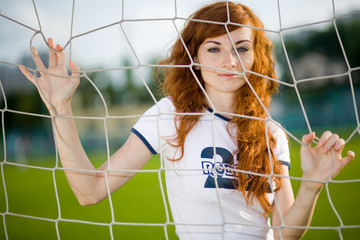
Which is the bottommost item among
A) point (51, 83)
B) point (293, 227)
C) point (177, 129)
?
point (293, 227)

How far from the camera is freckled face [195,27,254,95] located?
1.00 m

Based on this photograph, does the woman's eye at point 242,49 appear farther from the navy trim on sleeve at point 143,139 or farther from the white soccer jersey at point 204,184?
the navy trim on sleeve at point 143,139

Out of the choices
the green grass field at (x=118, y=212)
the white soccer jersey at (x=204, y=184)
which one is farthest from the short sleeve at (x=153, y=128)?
the green grass field at (x=118, y=212)

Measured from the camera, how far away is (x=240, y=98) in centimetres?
107

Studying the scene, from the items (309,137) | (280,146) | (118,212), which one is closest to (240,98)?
(280,146)

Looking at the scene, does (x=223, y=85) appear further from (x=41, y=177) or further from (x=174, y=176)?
(x=41, y=177)

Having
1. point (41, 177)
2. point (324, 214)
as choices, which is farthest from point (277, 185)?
point (41, 177)

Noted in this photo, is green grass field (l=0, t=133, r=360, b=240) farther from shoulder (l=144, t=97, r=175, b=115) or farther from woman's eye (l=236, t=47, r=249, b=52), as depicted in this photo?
woman's eye (l=236, t=47, r=249, b=52)

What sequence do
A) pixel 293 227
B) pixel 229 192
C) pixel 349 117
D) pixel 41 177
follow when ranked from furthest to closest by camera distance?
pixel 349 117 → pixel 41 177 → pixel 229 192 → pixel 293 227

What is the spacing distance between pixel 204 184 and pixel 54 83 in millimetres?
448

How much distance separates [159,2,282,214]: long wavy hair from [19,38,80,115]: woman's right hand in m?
0.28

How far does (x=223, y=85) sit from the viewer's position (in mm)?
1021

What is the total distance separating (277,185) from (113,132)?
12030 millimetres

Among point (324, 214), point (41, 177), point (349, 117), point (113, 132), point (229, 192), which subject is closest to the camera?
point (229, 192)
